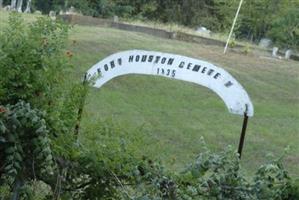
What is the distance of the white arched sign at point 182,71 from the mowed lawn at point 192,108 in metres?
1.27

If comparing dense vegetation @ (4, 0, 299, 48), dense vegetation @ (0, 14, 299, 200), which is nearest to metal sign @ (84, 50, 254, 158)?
dense vegetation @ (0, 14, 299, 200)

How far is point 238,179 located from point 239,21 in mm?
38276

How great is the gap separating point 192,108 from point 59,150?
1017 centimetres

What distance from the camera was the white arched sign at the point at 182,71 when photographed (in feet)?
18.0

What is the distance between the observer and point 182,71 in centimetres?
559

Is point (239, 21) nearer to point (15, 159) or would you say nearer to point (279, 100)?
point (279, 100)

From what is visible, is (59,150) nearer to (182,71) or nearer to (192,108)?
(182,71)

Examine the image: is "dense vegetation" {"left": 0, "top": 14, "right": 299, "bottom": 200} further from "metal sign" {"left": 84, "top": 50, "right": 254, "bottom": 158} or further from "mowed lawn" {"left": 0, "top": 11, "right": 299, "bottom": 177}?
"mowed lawn" {"left": 0, "top": 11, "right": 299, "bottom": 177}

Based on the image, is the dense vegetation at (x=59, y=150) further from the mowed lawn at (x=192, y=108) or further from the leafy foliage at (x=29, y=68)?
the mowed lawn at (x=192, y=108)

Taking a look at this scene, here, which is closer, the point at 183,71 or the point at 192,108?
the point at 183,71

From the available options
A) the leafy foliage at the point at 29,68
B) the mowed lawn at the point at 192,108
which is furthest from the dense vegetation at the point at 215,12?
the leafy foliage at the point at 29,68

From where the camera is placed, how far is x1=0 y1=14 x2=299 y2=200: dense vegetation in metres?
3.35

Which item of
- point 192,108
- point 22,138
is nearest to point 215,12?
point 192,108

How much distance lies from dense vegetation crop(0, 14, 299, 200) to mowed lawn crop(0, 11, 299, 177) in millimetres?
2907
